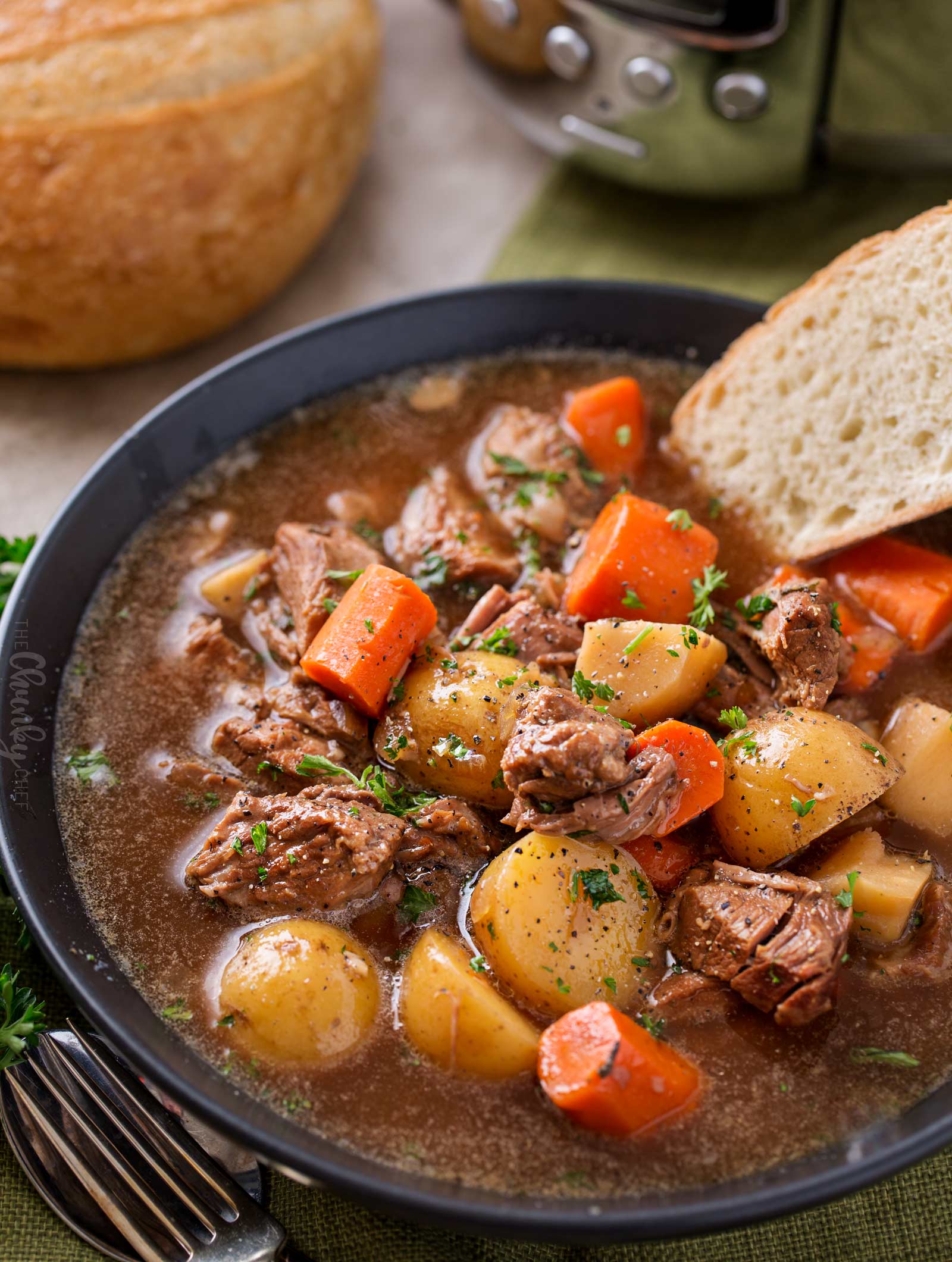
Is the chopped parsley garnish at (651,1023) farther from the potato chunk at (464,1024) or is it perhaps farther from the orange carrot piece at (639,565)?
the orange carrot piece at (639,565)

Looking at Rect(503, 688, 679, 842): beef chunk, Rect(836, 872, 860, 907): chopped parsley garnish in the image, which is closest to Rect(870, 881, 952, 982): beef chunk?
Rect(836, 872, 860, 907): chopped parsley garnish

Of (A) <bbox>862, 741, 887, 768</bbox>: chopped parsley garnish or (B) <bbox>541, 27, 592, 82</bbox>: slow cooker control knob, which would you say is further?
(B) <bbox>541, 27, 592, 82</bbox>: slow cooker control knob

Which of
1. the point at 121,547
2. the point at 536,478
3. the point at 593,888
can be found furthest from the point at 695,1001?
the point at 121,547

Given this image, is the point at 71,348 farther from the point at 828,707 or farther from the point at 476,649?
the point at 828,707

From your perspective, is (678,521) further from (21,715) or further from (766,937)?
(21,715)

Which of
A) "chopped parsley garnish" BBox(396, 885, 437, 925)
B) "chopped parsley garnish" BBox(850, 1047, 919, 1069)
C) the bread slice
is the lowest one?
"chopped parsley garnish" BBox(396, 885, 437, 925)

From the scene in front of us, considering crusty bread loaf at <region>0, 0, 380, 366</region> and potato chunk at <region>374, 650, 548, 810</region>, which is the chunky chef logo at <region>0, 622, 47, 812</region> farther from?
crusty bread loaf at <region>0, 0, 380, 366</region>

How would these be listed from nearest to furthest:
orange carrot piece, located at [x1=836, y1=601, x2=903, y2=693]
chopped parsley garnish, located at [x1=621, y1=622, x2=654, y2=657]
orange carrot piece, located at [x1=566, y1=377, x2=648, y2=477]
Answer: chopped parsley garnish, located at [x1=621, y1=622, x2=654, y2=657], orange carrot piece, located at [x1=836, y1=601, x2=903, y2=693], orange carrot piece, located at [x1=566, y1=377, x2=648, y2=477]
